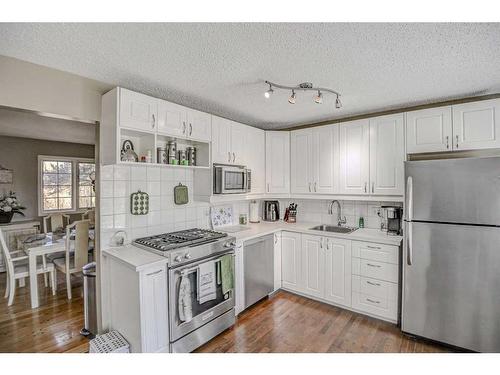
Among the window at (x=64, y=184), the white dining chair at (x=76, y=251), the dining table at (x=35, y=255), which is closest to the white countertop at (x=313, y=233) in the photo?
the white dining chair at (x=76, y=251)

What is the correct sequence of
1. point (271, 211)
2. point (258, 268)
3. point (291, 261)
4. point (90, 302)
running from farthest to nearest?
point (271, 211), point (291, 261), point (258, 268), point (90, 302)

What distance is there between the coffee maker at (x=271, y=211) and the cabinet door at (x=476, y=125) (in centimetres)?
222

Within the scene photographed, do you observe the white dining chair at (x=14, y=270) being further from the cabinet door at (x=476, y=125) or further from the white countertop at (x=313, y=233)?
the cabinet door at (x=476, y=125)

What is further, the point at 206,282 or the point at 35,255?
the point at 35,255

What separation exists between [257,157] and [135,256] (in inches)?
77.7

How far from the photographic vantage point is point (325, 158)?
→ 10.6 feet

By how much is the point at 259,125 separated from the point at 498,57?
2.51m

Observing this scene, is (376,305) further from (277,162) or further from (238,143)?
(238,143)

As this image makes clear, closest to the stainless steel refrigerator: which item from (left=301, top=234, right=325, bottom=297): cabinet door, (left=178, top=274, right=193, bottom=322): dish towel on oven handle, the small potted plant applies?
(left=301, top=234, right=325, bottom=297): cabinet door

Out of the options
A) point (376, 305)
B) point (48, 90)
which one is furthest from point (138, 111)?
point (376, 305)

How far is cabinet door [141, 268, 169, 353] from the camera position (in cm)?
181

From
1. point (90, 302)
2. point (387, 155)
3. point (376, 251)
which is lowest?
point (90, 302)
